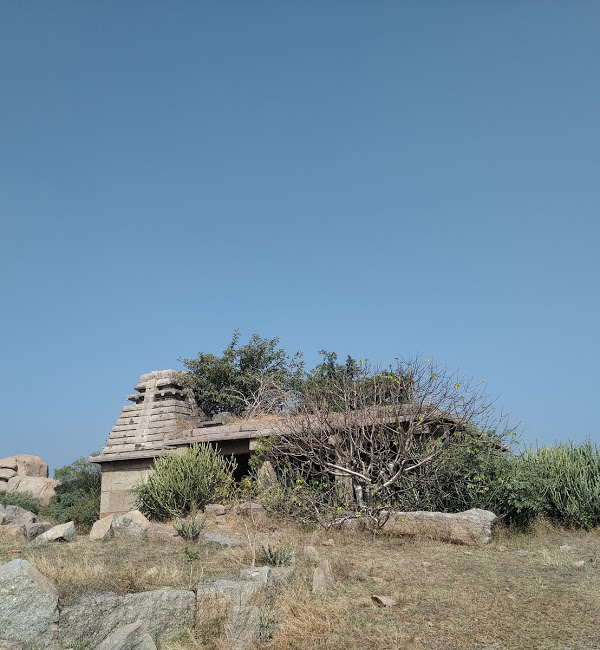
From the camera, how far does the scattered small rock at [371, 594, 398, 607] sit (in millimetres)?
6713

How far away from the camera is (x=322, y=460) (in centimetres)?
1298

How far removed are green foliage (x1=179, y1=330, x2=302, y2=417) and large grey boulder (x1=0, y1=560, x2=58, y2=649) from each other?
46.9ft

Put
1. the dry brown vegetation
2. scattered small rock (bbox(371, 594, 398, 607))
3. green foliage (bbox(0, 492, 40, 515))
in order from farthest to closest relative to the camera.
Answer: green foliage (bbox(0, 492, 40, 515)) < scattered small rock (bbox(371, 594, 398, 607)) < the dry brown vegetation

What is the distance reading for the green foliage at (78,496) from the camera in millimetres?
18000

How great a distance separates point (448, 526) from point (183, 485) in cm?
644

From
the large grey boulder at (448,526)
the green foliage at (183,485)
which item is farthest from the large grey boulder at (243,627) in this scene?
the green foliage at (183,485)

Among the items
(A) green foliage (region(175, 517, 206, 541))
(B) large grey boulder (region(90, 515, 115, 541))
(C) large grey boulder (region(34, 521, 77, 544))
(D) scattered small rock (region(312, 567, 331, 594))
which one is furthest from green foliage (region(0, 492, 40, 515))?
(D) scattered small rock (region(312, 567, 331, 594))

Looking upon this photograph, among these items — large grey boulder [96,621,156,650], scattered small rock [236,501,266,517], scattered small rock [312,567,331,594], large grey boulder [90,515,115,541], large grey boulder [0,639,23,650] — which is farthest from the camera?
scattered small rock [236,501,266,517]

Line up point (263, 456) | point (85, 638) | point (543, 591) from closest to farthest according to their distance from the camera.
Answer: point (85, 638)
point (543, 591)
point (263, 456)

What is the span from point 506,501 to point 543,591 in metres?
5.26

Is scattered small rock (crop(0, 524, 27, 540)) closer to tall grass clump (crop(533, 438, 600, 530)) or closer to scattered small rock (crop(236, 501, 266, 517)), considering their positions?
scattered small rock (crop(236, 501, 266, 517))

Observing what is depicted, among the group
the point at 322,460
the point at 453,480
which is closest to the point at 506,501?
the point at 453,480

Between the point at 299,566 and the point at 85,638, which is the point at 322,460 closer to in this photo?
the point at 299,566

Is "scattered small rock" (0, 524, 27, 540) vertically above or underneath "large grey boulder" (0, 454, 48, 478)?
underneath
